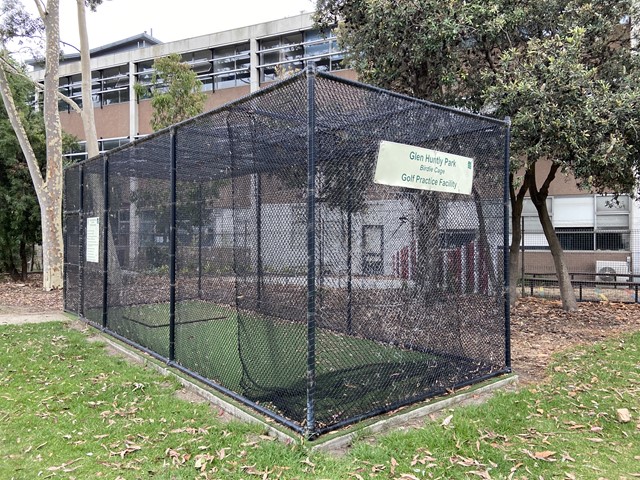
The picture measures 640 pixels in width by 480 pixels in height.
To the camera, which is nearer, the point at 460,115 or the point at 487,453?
the point at 487,453

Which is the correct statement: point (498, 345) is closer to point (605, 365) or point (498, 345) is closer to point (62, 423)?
point (605, 365)

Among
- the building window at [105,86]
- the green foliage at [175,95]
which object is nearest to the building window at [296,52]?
the green foliage at [175,95]

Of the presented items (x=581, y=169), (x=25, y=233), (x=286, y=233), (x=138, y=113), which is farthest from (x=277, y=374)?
(x=138, y=113)

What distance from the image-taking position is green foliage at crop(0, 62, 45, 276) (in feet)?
48.4

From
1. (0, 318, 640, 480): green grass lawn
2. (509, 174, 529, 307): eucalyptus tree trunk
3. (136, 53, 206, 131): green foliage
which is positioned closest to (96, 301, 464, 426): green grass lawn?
(0, 318, 640, 480): green grass lawn

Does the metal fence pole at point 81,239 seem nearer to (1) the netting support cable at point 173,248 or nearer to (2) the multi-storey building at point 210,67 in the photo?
(1) the netting support cable at point 173,248

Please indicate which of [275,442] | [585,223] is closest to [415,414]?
[275,442]

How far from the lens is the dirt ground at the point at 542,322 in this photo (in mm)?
6071

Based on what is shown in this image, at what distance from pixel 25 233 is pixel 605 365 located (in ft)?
53.4

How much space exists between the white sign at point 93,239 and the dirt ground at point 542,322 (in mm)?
2469

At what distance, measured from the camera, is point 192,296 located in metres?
5.41

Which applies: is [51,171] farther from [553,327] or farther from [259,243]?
[553,327]

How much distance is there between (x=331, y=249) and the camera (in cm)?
368

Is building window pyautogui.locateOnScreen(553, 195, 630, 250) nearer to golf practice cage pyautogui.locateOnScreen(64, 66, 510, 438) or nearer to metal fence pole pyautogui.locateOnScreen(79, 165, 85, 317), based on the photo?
golf practice cage pyautogui.locateOnScreen(64, 66, 510, 438)
